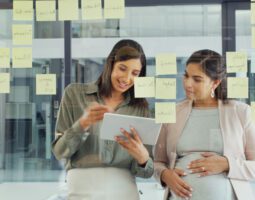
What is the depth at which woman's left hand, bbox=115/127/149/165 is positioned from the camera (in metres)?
1.73

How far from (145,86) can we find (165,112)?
16 centimetres

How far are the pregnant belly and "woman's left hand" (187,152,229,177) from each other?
0.8 inches

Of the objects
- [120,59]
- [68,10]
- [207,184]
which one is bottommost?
[207,184]

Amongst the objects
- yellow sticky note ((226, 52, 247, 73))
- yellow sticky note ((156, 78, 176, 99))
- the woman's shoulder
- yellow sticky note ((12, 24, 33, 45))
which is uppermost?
yellow sticky note ((12, 24, 33, 45))

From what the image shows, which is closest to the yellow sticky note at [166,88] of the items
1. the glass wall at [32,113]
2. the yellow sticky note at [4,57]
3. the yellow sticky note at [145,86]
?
the yellow sticky note at [145,86]

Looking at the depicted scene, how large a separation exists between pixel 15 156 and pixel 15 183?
0.15 metres

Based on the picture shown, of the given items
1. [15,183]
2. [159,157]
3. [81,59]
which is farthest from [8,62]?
[159,157]

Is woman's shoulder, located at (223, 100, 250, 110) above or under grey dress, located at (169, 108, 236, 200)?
above

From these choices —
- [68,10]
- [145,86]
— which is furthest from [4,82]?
[145,86]

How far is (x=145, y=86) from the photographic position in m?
1.77

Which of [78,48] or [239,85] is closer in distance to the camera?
[239,85]

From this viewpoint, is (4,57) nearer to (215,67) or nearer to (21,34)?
(21,34)

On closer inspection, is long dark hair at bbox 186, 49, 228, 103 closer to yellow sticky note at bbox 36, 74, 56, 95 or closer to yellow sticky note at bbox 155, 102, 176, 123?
yellow sticky note at bbox 155, 102, 176, 123

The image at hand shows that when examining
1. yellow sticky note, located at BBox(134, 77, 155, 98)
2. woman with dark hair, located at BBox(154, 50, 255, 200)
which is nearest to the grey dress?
woman with dark hair, located at BBox(154, 50, 255, 200)
